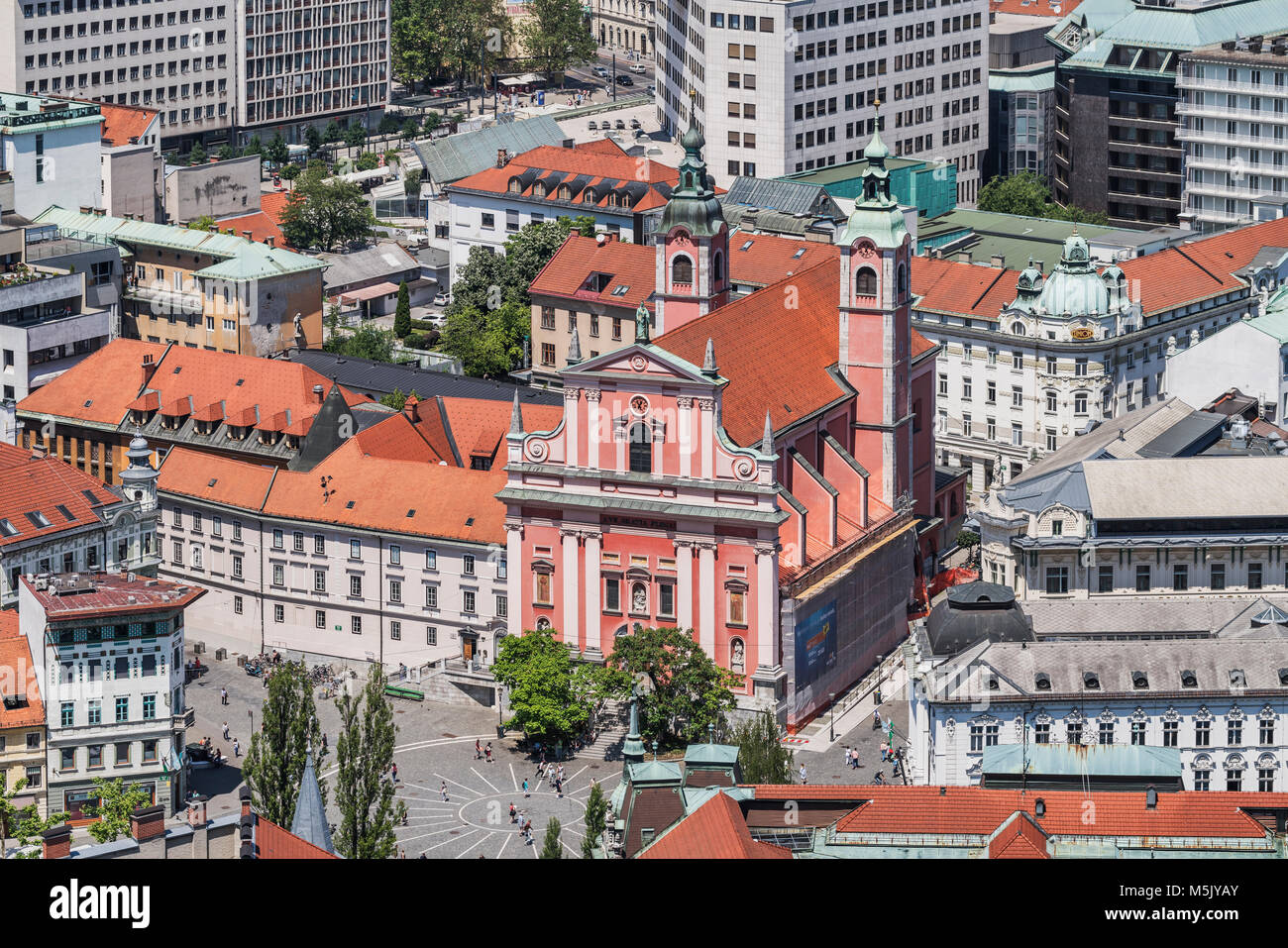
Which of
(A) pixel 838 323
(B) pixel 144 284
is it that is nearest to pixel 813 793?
(A) pixel 838 323

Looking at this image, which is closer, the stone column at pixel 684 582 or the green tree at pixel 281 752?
the green tree at pixel 281 752

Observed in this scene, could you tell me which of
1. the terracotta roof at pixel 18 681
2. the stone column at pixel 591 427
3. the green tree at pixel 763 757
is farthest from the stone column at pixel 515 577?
the terracotta roof at pixel 18 681

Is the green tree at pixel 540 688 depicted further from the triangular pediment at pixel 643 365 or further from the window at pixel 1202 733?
the window at pixel 1202 733

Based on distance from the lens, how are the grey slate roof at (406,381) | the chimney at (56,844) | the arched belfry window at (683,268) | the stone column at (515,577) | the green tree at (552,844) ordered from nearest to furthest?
the chimney at (56,844) → the green tree at (552,844) → the stone column at (515,577) → the arched belfry window at (683,268) → the grey slate roof at (406,381)

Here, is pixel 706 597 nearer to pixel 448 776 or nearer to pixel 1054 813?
pixel 448 776

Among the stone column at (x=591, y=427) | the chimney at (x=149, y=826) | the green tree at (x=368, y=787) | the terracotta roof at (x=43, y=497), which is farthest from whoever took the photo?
the terracotta roof at (x=43, y=497)
